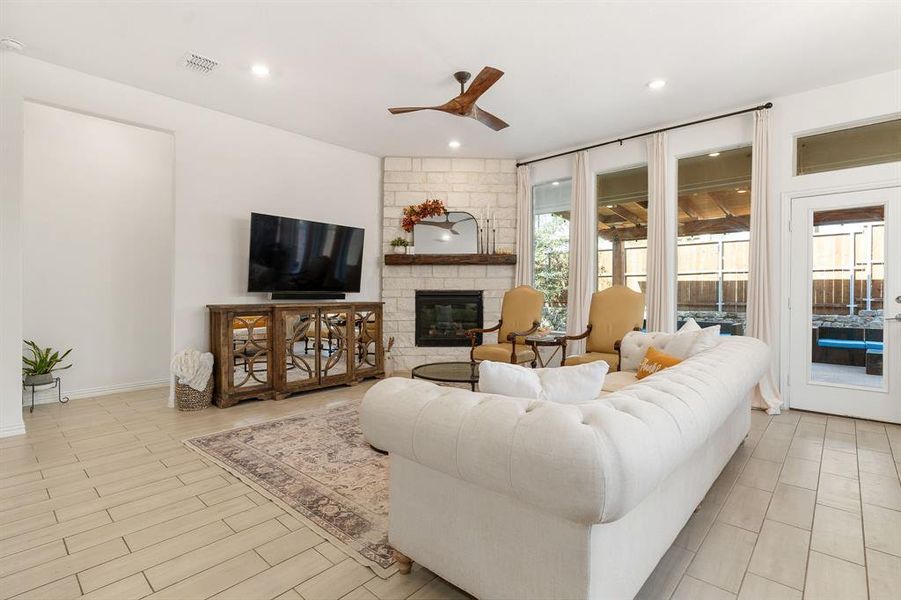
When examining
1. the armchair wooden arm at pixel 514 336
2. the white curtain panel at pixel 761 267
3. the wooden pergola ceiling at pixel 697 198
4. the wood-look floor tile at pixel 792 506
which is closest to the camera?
the wood-look floor tile at pixel 792 506

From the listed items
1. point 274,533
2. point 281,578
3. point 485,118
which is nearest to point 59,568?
point 274,533

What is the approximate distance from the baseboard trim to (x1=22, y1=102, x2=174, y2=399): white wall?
0.01 metres

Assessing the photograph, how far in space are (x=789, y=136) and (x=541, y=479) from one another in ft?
15.2

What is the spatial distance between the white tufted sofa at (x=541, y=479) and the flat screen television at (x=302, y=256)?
3.42 m

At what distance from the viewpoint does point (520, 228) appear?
19.3 ft

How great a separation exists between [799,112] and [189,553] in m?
5.58

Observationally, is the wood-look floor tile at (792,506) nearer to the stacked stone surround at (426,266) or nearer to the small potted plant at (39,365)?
the stacked stone surround at (426,266)

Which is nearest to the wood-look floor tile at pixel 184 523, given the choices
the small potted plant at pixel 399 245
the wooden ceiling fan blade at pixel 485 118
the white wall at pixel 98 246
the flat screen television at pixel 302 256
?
the flat screen television at pixel 302 256

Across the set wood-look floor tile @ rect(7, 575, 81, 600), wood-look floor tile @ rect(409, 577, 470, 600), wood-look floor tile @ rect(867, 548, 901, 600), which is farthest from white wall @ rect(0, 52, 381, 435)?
wood-look floor tile @ rect(867, 548, 901, 600)

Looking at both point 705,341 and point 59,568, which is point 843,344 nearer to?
point 705,341

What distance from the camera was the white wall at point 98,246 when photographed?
13.8 ft

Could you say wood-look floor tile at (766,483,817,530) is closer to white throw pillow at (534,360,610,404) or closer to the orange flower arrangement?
white throw pillow at (534,360,610,404)

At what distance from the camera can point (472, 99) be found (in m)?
3.28

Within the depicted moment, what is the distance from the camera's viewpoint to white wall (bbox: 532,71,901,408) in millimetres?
3654
